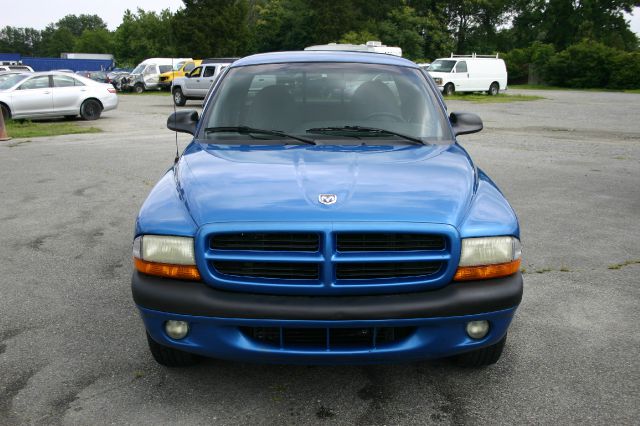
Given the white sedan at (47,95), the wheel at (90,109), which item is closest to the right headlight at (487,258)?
the white sedan at (47,95)

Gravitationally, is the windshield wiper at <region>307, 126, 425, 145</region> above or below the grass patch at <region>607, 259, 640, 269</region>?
above

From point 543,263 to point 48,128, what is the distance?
49.3 ft

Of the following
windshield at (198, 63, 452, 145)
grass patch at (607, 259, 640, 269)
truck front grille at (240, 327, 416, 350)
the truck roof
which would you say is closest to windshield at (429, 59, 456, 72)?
grass patch at (607, 259, 640, 269)

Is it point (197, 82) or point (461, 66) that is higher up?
point (461, 66)

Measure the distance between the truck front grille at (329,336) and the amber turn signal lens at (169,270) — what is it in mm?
339

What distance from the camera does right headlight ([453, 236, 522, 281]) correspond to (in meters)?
2.89

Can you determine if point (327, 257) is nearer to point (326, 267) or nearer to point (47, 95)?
point (326, 267)

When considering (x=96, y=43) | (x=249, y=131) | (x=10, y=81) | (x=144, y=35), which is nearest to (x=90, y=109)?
(x=10, y=81)

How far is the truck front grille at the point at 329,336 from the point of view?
110 inches

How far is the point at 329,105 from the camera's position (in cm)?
420

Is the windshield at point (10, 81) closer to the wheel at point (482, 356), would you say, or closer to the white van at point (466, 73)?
the wheel at point (482, 356)

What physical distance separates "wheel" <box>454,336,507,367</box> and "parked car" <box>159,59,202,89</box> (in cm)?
3099

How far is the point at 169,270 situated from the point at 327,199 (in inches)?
31.5

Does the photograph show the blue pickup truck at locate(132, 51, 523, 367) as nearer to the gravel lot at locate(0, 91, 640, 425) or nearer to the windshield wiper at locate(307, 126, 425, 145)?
the gravel lot at locate(0, 91, 640, 425)
